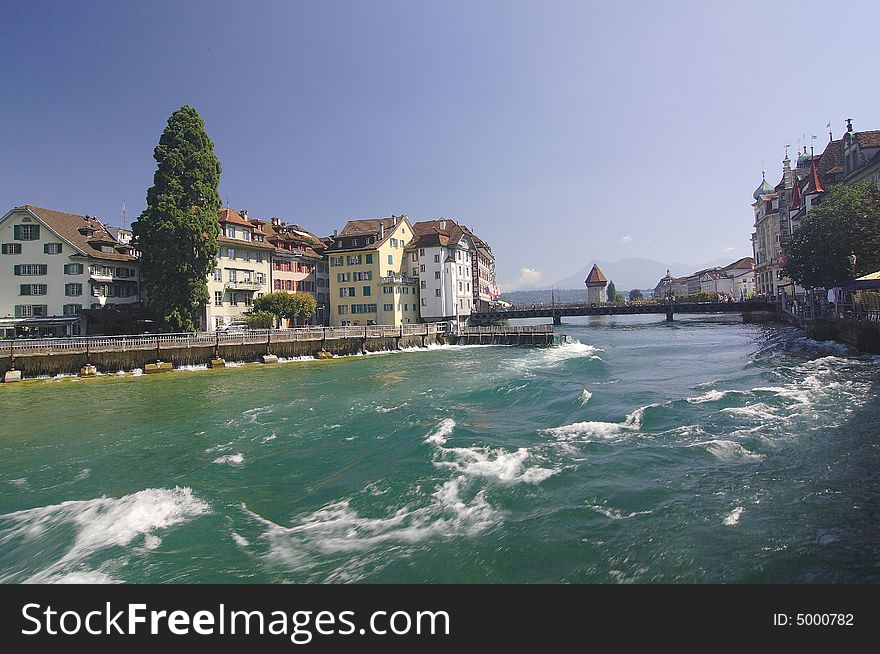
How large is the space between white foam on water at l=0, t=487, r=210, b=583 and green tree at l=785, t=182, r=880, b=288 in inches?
1799

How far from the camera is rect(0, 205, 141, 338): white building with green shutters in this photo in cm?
5003

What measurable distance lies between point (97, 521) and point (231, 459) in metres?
4.63

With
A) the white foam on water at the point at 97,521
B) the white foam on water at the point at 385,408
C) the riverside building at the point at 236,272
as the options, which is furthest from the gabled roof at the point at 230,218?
the white foam on water at the point at 97,521

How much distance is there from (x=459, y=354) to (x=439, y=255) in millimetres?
25223

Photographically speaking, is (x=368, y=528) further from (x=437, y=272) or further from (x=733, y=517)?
(x=437, y=272)

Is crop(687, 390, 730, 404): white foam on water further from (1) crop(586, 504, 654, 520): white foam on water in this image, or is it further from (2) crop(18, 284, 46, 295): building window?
(2) crop(18, 284, 46, 295): building window

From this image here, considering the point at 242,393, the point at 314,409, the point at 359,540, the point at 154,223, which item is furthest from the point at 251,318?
the point at 359,540

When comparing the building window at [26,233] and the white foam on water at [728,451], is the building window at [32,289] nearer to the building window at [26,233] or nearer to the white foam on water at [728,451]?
the building window at [26,233]

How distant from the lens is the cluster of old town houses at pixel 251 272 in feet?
165

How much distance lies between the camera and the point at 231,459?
15148 mm

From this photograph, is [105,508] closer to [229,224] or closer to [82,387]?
[82,387]

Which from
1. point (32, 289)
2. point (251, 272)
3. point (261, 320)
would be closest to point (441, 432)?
point (261, 320)

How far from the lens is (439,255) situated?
2837 inches

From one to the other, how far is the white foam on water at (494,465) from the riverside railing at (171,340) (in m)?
34.6
